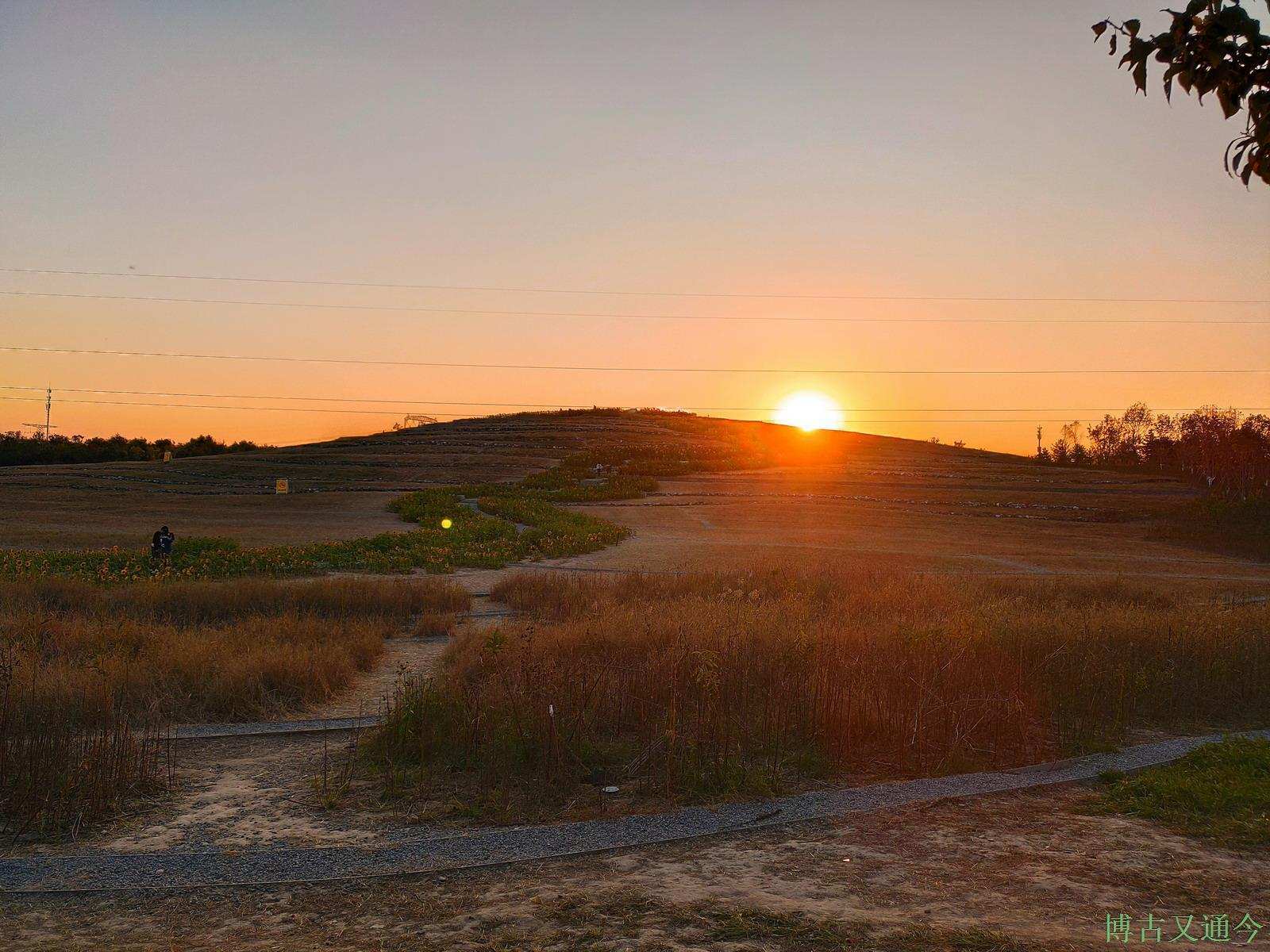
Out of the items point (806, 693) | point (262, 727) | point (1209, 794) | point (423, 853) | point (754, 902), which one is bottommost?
point (262, 727)

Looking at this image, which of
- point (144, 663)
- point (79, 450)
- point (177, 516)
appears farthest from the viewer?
point (79, 450)

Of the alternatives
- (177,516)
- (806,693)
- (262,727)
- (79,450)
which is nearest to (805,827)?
(806,693)

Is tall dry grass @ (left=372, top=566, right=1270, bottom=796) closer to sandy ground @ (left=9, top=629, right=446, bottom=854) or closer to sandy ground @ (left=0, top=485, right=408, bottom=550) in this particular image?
sandy ground @ (left=9, top=629, right=446, bottom=854)

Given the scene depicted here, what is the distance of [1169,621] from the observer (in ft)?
45.5

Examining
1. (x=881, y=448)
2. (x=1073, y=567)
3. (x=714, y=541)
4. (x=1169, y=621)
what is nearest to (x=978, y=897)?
(x=1169, y=621)

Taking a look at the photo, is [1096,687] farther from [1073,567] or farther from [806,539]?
[806,539]

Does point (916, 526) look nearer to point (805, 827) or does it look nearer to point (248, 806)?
point (805, 827)

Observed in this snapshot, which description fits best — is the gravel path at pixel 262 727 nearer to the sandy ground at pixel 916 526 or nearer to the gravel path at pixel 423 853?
the gravel path at pixel 423 853

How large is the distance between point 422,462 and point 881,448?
5580cm

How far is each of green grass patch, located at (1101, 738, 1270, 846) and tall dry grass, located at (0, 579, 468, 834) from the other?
725 cm

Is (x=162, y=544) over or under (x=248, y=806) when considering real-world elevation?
over

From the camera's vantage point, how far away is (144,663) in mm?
11281

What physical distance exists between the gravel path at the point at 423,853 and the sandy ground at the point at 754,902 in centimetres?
16

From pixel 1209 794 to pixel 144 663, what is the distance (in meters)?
10.6
